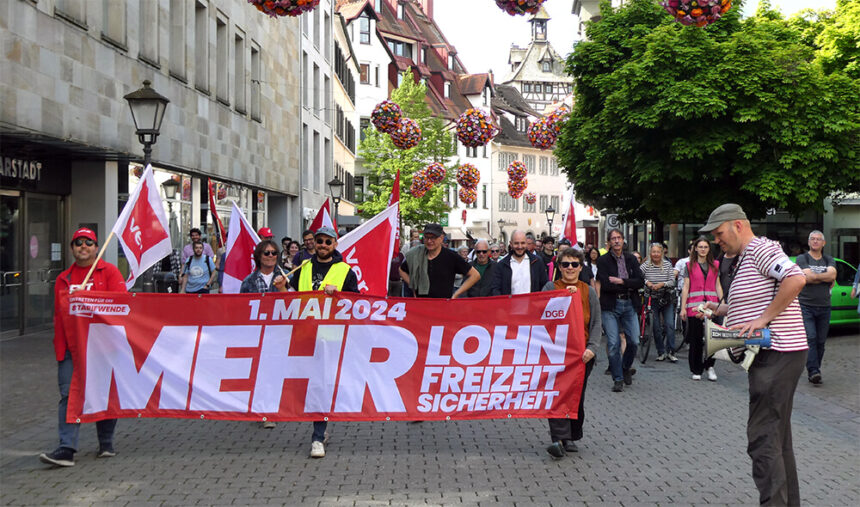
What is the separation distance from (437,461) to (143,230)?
330 cm

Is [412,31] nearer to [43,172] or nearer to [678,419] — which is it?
[43,172]

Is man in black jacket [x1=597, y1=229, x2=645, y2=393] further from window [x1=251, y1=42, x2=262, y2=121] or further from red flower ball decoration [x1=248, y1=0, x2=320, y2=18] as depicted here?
window [x1=251, y1=42, x2=262, y2=121]

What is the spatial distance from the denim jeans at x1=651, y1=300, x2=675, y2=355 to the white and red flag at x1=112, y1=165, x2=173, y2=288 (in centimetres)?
796

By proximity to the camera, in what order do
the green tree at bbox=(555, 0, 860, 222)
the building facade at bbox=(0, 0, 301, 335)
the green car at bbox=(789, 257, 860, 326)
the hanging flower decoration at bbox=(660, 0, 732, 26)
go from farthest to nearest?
the green tree at bbox=(555, 0, 860, 222) < the green car at bbox=(789, 257, 860, 326) < the building facade at bbox=(0, 0, 301, 335) < the hanging flower decoration at bbox=(660, 0, 732, 26)

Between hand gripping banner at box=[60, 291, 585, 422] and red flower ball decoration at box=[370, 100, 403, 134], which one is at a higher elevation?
red flower ball decoration at box=[370, 100, 403, 134]

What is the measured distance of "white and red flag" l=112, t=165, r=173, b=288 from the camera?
827 centimetres

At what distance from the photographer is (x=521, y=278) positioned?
10.9 meters

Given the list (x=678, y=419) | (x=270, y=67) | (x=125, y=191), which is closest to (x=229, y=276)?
(x=678, y=419)

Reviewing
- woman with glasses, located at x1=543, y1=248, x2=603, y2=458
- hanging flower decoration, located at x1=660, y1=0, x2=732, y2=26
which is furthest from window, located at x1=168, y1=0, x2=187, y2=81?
woman with glasses, located at x1=543, y1=248, x2=603, y2=458

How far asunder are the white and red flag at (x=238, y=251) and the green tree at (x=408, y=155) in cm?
4301

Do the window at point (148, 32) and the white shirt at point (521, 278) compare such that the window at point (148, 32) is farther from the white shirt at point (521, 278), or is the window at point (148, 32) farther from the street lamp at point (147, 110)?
the white shirt at point (521, 278)

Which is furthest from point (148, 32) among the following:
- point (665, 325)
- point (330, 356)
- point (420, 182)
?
point (420, 182)

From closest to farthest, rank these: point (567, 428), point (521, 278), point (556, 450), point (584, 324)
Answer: point (556, 450) < point (567, 428) < point (584, 324) < point (521, 278)

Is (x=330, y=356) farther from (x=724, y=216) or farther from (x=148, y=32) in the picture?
(x=148, y=32)
